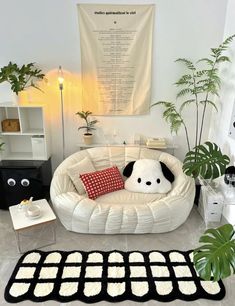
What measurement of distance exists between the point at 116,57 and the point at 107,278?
2.49 meters

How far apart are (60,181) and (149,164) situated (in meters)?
1.08

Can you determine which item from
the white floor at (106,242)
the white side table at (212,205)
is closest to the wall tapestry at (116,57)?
the white side table at (212,205)

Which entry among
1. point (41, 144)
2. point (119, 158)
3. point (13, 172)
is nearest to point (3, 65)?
point (41, 144)

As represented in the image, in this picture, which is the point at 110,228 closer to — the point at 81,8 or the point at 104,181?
the point at 104,181

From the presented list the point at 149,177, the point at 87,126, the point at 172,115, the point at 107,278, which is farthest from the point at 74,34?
the point at 107,278

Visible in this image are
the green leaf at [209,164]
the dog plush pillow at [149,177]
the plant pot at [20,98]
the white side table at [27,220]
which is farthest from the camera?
the plant pot at [20,98]

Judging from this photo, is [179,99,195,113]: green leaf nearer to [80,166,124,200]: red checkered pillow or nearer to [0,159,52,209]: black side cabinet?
[80,166,124,200]: red checkered pillow

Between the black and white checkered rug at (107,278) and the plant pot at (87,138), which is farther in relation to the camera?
the plant pot at (87,138)

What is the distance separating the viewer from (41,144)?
3.14m

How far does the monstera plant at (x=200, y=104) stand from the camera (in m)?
2.64

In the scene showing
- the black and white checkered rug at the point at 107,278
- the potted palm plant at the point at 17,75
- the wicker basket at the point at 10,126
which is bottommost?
the black and white checkered rug at the point at 107,278

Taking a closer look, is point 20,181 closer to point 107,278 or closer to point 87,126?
point 87,126

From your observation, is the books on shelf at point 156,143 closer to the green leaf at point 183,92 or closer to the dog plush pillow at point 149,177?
the dog plush pillow at point 149,177

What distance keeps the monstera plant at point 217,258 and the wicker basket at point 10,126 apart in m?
2.55
